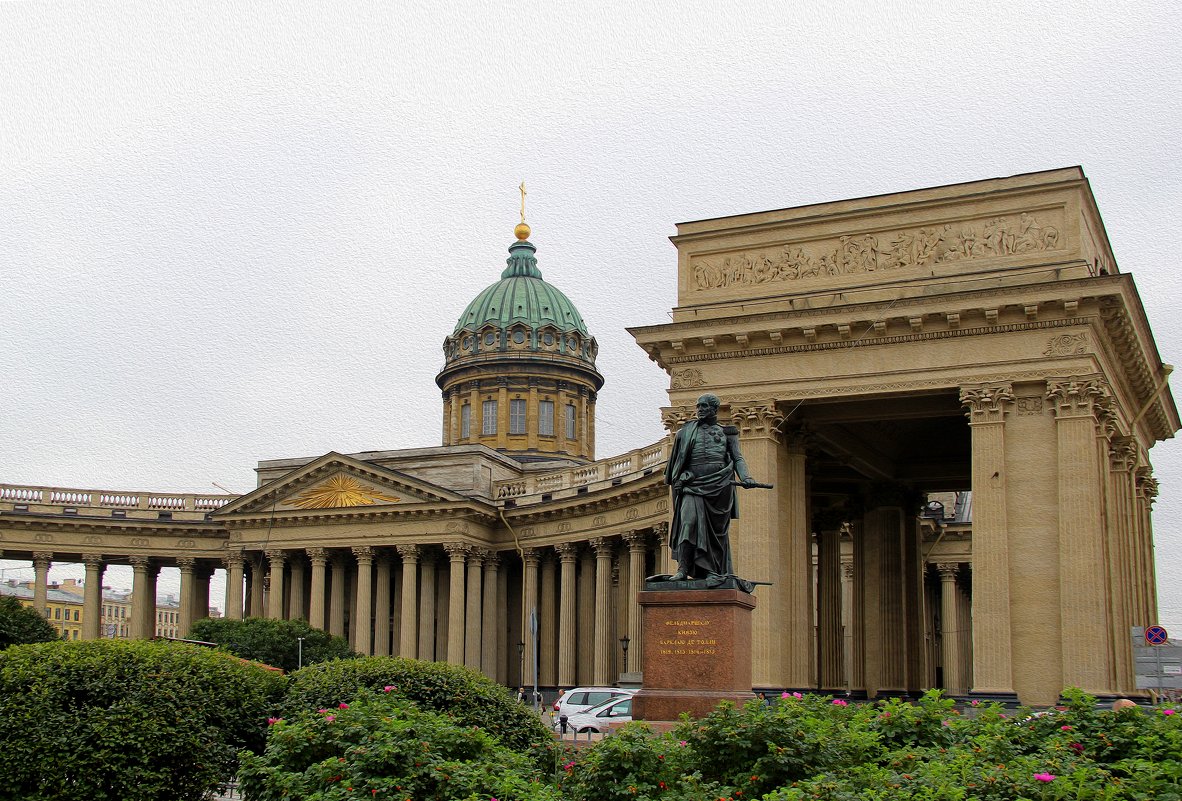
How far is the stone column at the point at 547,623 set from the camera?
69375 mm

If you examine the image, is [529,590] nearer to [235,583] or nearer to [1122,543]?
[235,583]

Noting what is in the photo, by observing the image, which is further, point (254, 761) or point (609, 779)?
point (254, 761)

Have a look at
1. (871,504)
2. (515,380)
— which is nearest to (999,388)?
(871,504)

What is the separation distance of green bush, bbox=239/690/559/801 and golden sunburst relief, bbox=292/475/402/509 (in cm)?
5395

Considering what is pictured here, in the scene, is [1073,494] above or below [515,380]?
below

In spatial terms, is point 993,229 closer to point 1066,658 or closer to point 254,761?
point 1066,658

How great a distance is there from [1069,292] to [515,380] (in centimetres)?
5696

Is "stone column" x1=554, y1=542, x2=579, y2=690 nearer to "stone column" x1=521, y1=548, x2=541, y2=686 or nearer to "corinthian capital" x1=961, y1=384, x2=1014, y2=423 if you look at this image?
"stone column" x1=521, y1=548, x2=541, y2=686

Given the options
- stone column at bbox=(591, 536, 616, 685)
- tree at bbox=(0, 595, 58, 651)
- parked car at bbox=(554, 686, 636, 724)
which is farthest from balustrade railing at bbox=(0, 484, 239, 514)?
parked car at bbox=(554, 686, 636, 724)

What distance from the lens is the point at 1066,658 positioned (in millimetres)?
32375

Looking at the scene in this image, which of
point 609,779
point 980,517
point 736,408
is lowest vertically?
point 609,779

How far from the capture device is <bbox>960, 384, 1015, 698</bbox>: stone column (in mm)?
33156

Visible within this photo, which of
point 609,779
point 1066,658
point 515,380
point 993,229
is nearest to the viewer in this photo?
point 609,779

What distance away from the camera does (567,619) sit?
2559 inches
